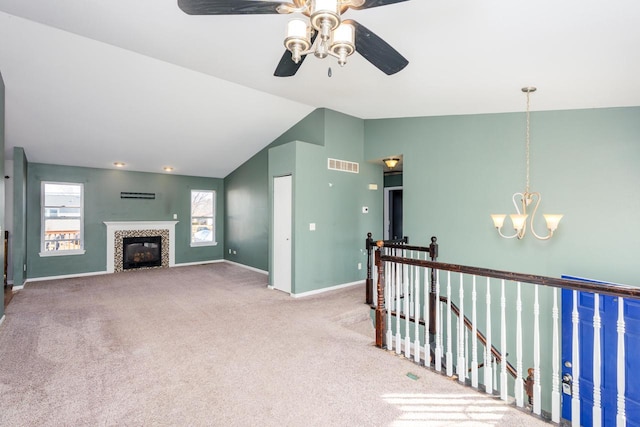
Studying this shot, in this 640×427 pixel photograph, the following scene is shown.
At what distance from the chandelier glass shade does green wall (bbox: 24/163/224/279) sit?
7.09 meters

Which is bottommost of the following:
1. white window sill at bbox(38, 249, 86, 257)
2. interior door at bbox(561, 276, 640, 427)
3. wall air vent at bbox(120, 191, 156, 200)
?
interior door at bbox(561, 276, 640, 427)

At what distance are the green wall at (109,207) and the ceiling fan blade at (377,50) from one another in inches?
283

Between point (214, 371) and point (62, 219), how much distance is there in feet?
20.7

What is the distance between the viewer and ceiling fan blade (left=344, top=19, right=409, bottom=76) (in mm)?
1969

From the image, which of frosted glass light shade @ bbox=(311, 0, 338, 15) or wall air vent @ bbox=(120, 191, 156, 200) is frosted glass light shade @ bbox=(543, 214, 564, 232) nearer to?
frosted glass light shade @ bbox=(311, 0, 338, 15)

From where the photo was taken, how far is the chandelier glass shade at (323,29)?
1668 millimetres

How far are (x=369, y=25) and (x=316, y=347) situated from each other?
302 centimetres

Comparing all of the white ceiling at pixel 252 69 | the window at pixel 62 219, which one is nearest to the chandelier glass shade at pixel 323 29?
the white ceiling at pixel 252 69

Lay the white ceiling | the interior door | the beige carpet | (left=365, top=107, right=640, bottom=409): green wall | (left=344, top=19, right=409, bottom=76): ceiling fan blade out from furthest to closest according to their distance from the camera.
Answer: (left=365, top=107, right=640, bottom=409): green wall → the interior door → the white ceiling → the beige carpet → (left=344, top=19, right=409, bottom=76): ceiling fan blade

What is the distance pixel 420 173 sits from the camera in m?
5.34

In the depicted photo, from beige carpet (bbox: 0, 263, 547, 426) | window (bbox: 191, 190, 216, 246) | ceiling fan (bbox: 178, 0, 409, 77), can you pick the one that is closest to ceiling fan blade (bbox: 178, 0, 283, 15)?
ceiling fan (bbox: 178, 0, 409, 77)

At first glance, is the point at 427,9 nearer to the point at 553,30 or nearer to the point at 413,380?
the point at 553,30

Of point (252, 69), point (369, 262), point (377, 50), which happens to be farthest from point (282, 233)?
point (377, 50)

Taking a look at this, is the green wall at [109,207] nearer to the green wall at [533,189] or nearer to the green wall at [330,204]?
the green wall at [330,204]
